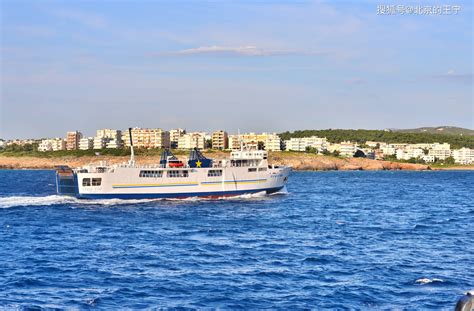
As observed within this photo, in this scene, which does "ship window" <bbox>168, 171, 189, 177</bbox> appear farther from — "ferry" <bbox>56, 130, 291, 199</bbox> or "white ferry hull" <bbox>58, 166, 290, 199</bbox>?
"white ferry hull" <bbox>58, 166, 290, 199</bbox>

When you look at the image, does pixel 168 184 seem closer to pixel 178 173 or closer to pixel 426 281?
pixel 178 173

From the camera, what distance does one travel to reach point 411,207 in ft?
244

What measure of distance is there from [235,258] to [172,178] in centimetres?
4406

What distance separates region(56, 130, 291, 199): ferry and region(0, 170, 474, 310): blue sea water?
10250mm

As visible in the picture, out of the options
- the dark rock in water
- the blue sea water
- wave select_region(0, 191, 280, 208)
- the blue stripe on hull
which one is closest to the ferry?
the blue stripe on hull

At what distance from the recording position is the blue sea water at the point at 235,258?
29.2m

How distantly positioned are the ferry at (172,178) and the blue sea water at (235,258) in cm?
1025

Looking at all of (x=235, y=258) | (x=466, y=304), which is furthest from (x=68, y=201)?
(x=466, y=304)

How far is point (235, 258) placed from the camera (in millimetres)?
38906

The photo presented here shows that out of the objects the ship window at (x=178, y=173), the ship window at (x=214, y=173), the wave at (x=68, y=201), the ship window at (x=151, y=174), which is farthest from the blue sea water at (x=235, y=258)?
the ship window at (x=214, y=173)

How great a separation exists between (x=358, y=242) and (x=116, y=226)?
21305 mm

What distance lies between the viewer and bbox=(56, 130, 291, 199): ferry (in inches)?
3140

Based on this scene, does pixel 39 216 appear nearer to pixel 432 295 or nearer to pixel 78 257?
pixel 78 257

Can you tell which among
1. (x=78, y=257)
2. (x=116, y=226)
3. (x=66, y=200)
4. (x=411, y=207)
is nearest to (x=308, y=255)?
(x=78, y=257)
